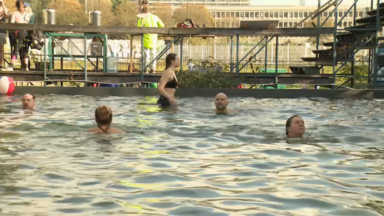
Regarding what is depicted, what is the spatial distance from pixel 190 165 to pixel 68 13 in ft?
175

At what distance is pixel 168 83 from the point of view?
543 inches

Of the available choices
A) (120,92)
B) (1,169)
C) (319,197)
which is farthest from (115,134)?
(120,92)

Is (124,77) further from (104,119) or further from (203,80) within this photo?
(104,119)

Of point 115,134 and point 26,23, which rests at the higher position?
point 26,23

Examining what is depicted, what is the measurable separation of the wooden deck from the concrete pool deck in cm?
161

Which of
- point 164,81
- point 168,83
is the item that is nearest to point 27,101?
point 164,81

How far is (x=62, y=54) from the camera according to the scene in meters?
19.8

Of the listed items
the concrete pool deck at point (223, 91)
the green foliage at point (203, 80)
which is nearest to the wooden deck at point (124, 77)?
the green foliage at point (203, 80)

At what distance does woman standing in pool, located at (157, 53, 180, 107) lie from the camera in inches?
536

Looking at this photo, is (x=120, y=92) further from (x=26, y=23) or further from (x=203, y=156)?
(x=203, y=156)

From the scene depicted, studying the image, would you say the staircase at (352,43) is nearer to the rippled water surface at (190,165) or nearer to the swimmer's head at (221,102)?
the rippled water surface at (190,165)

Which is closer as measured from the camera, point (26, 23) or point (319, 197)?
point (319, 197)

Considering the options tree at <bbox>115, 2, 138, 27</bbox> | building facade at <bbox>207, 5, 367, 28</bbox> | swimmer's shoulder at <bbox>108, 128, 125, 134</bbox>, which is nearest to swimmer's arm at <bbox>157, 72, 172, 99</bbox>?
swimmer's shoulder at <bbox>108, 128, 125, 134</bbox>

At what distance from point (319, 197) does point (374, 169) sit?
1778 mm
